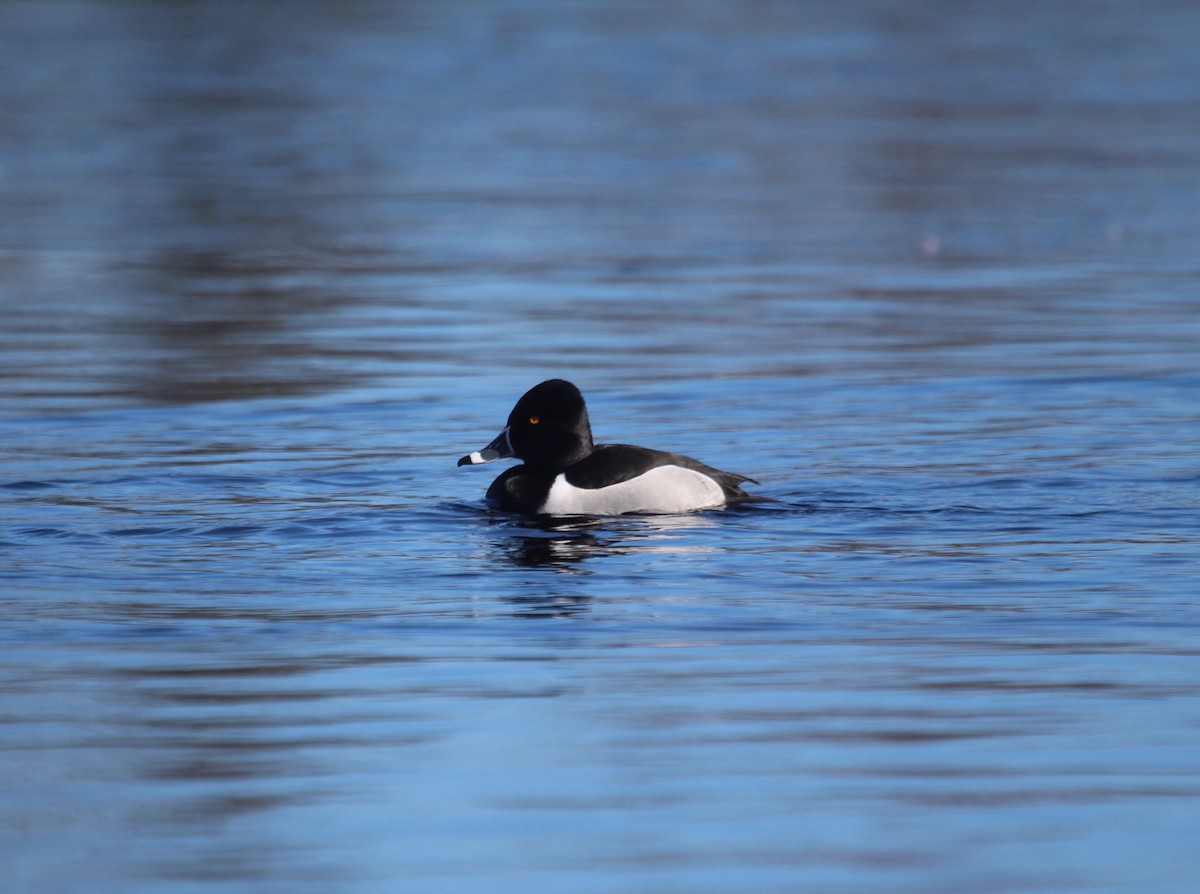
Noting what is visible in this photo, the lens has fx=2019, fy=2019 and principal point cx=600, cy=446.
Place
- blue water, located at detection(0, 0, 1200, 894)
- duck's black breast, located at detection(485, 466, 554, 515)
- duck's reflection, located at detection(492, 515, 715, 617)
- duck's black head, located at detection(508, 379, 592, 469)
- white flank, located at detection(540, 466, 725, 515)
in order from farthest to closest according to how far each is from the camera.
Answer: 1. duck's black head, located at detection(508, 379, 592, 469)
2. duck's black breast, located at detection(485, 466, 554, 515)
3. white flank, located at detection(540, 466, 725, 515)
4. duck's reflection, located at detection(492, 515, 715, 617)
5. blue water, located at detection(0, 0, 1200, 894)

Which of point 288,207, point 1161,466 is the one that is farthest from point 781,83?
point 1161,466

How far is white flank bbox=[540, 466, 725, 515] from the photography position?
9.96 m

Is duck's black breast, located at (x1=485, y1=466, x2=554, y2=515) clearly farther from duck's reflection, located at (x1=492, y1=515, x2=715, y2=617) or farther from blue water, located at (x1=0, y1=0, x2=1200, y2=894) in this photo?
blue water, located at (x1=0, y1=0, x2=1200, y2=894)

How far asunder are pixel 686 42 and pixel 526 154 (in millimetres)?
15776

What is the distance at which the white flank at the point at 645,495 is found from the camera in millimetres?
9961

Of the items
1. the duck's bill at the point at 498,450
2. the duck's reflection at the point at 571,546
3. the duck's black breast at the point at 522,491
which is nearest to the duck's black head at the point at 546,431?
the duck's bill at the point at 498,450

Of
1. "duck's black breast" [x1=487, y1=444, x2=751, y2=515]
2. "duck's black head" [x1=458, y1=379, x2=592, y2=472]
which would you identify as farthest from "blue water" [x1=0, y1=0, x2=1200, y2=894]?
"duck's black head" [x1=458, y1=379, x2=592, y2=472]

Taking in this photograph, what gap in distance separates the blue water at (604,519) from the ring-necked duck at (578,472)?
194 millimetres

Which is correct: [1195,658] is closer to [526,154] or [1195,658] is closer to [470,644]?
[470,644]

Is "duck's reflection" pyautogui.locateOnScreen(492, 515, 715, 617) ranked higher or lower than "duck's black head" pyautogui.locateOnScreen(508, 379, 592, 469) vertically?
lower

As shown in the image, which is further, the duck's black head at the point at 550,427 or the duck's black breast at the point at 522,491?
the duck's black head at the point at 550,427

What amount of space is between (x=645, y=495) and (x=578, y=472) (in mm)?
386

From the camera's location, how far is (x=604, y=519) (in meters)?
10.1

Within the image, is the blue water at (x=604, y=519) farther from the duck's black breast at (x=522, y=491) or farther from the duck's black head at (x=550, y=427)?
the duck's black head at (x=550, y=427)
